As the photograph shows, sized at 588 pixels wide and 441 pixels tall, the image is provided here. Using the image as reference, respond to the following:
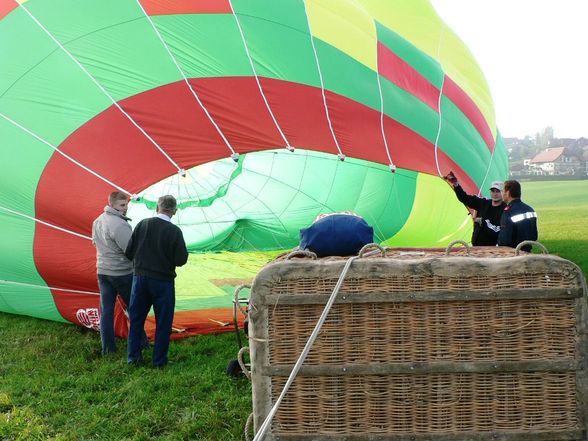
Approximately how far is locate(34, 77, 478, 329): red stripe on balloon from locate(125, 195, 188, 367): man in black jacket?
0.44 meters

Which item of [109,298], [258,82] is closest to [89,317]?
[109,298]

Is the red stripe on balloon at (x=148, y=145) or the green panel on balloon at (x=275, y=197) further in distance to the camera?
the green panel on balloon at (x=275, y=197)

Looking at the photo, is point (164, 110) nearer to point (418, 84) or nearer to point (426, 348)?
point (418, 84)

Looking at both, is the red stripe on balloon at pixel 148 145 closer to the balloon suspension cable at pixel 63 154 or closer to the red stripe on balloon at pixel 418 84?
the balloon suspension cable at pixel 63 154

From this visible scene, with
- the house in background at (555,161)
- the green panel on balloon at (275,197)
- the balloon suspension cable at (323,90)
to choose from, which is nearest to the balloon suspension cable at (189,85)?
the balloon suspension cable at (323,90)

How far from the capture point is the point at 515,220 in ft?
14.8

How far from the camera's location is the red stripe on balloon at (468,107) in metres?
6.79

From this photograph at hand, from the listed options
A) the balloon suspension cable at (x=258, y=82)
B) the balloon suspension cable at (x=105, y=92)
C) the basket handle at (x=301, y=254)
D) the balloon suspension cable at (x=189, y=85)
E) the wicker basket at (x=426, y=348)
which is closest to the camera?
the wicker basket at (x=426, y=348)

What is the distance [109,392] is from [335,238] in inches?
73.2

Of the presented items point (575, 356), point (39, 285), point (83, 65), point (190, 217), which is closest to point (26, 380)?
point (39, 285)

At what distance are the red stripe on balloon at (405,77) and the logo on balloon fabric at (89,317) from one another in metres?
3.22

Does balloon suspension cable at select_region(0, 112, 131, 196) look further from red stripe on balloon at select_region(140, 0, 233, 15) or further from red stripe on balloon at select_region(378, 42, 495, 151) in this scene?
red stripe on balloon at select_region(378, 42, 495, 151)

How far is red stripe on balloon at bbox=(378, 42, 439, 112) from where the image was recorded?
19.6 ft

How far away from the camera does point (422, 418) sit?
2.13 metres
